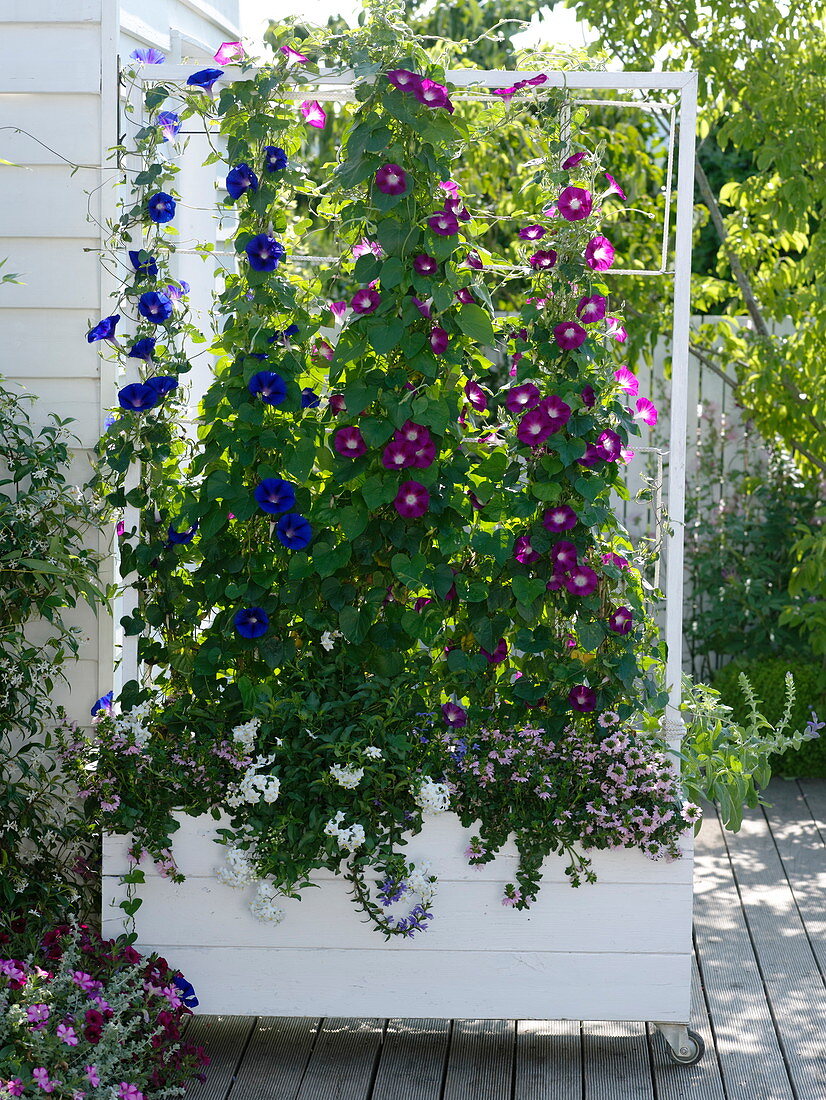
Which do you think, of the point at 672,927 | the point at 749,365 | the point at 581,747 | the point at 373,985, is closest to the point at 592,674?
the point at 581,747

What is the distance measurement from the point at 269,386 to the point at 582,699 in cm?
82

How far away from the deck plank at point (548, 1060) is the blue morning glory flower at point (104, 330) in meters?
1.61

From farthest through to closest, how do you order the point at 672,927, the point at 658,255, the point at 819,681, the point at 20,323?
the point at 658,255 → the point at 819,681 → the point at 20,323 → the point at 672,927

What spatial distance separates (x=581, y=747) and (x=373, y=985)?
23.3 inches

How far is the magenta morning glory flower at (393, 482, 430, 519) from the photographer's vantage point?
7.46 ft

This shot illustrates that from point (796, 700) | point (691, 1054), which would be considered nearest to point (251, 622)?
point (691, 1054)

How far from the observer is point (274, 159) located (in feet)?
7.44

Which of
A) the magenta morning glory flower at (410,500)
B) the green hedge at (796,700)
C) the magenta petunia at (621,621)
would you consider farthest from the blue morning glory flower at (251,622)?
the green hedge at (796,700)

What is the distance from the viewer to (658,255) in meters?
4.72

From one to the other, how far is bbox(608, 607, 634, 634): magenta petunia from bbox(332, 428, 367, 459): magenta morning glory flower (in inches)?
22.4

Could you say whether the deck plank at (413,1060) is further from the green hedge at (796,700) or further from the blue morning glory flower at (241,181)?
the green hedge at (796,700)

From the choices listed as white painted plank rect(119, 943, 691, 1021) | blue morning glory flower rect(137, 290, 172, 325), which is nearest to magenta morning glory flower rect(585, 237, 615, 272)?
blue morning glory flower rect(137, 290, 172, 325)

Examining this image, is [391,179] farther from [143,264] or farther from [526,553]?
[526,553]

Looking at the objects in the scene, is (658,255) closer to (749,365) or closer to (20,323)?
(749,365)
